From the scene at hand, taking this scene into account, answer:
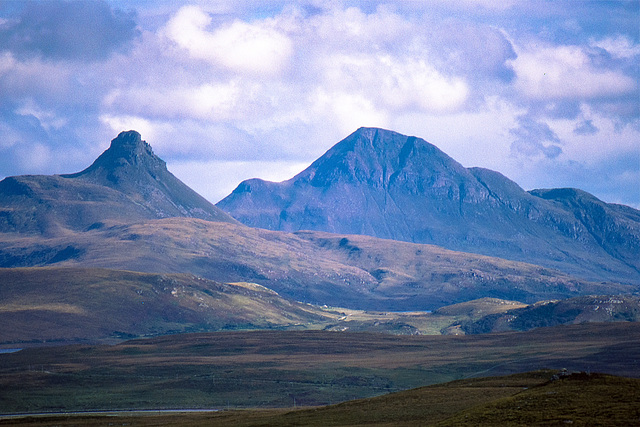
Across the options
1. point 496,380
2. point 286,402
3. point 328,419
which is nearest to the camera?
point 328,419

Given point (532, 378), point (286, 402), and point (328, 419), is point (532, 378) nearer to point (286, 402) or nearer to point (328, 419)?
point (328, 419)

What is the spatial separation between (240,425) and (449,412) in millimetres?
27949

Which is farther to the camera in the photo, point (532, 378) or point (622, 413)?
point (532, 378)

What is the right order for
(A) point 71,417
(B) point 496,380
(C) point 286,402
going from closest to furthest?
(B) point 496,380 < (A) point 71,417 < (C) point 286,402

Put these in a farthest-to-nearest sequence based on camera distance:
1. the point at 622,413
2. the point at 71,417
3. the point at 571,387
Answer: the point at 71,417, the point at 571,387, the point at 622,413

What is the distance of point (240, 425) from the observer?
4151 inches

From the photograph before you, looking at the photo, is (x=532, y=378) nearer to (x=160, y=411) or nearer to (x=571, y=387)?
(x=571, y=387)

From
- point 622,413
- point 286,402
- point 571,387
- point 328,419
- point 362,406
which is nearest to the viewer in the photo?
point 622,413

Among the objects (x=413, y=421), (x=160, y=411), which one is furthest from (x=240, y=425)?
(x=160, y=411)

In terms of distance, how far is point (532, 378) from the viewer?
117 meters

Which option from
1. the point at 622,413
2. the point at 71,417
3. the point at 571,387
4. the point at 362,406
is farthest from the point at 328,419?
the point at 71,417

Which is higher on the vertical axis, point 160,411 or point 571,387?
point 571,387

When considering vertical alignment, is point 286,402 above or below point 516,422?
below

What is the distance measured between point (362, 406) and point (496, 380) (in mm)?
24083
